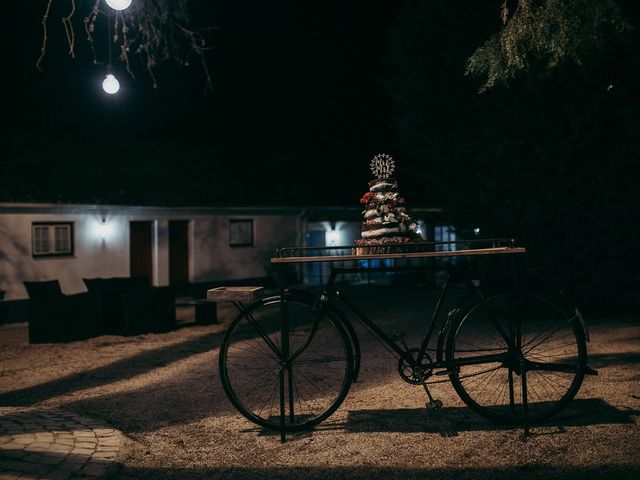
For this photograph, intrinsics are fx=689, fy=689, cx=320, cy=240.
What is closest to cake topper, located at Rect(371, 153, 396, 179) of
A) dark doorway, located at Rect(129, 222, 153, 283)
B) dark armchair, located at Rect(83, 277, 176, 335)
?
dark armchair, located at Rect(83, 277, 176, 335)

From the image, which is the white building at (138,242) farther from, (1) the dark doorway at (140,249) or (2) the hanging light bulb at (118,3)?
(2) the hanging light bulb at (118,3)

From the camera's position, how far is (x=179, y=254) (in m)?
22.1

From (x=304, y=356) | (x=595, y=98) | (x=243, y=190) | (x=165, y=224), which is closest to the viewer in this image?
(x=304, y=356)

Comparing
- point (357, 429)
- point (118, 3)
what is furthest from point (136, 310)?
point (357, 429)

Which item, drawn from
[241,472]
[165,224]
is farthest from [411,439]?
[165,224]

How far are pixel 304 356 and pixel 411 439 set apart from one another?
168 inches

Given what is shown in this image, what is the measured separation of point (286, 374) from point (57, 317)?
5590 millimetres

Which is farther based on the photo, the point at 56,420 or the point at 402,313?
the point at 402,313

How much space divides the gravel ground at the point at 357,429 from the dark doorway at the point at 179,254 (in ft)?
39.7

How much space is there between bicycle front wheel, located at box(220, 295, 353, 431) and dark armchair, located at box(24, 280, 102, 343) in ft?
9.41

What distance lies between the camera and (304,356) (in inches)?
379

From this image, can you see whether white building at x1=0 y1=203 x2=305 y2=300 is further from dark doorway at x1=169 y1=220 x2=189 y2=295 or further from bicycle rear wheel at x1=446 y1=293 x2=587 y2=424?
bicycle rear wheel at x1=446 y1=293 x2=587 y2=424

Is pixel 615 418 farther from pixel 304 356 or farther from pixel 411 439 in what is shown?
pixel 304 356

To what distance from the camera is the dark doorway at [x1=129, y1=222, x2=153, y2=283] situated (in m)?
20.7
